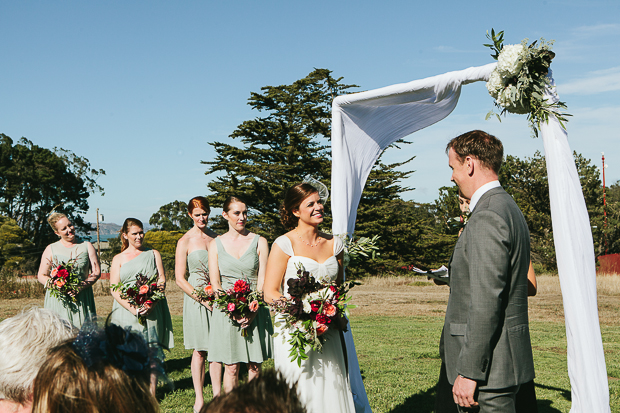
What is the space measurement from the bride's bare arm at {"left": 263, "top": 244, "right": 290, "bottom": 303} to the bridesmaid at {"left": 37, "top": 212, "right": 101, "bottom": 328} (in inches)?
141

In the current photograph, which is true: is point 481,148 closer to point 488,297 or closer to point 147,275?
point 488,297

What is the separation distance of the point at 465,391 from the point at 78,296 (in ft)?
19.3

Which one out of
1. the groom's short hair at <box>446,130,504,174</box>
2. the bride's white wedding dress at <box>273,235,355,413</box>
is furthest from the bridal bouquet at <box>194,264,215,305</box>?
the groom's short hair at <box>446,130,504,174</box>

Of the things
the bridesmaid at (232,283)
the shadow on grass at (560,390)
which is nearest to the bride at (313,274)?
the bridesmaid at (232,283)

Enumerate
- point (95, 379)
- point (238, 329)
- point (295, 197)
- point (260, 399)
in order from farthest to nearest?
1. point (238, 329)
2. point (295, 197)
3. point (95, 379)
4. point (260, 399)

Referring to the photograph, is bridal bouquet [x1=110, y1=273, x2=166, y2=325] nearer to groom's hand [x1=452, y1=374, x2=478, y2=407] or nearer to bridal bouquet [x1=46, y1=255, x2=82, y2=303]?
bridal bouquet [x1=46, y1=255, x2=82, y2=303]

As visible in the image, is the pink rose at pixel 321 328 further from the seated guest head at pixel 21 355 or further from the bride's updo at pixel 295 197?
the seated guest head at pixel 21 355

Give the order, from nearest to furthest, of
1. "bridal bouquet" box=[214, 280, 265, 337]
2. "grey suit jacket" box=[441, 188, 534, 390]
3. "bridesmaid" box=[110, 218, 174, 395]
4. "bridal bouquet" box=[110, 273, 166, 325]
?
"grey suit jacket" box=[441, 188, 534, 390] < "bridal bouquet" box=[214, 280, 265, 337] < "bridal bouquet" box=[110, 273, 166, 325] < "bridesmaid" box=[110, 218, 174, 395]

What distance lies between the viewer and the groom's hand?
292 centimetres

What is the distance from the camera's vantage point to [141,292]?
596 cm

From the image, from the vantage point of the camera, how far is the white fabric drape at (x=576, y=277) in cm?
306

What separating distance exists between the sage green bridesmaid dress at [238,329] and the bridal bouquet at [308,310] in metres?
1.57

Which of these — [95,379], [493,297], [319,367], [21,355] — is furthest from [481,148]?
[21,355]

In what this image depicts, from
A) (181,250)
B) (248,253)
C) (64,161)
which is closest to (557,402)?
(248,253)
